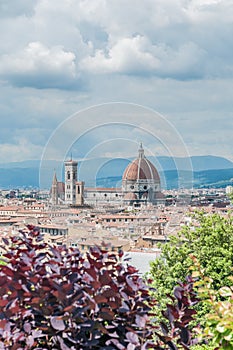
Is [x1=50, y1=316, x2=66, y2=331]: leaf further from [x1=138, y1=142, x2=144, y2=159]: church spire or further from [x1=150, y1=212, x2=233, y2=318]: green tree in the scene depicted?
[x1=138, y1=142, x2=144, y2=159]: church spire

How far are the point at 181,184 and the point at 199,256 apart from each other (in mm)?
7097

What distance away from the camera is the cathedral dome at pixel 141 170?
21111mm

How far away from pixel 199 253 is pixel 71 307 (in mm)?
8413

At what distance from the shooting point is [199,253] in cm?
1007

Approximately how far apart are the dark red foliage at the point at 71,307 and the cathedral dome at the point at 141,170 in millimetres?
16603

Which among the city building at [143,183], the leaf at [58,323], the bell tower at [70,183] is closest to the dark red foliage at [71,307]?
the leaf at [58,323]

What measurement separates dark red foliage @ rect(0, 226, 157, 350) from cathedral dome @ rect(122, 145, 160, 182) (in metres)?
16.6

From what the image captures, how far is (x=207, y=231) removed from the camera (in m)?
10.8

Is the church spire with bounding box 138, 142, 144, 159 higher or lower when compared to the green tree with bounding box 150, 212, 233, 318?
higher

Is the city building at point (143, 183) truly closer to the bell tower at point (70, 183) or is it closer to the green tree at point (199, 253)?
the bell tower at point (70, 183)

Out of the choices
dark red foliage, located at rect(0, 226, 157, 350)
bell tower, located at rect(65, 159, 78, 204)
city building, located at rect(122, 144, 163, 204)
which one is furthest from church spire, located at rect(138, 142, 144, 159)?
dark red foliage, located at rect(0, 226, 157, 350)

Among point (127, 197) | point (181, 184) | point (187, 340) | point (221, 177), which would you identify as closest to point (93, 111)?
point (181, 184)

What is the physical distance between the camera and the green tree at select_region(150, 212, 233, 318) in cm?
954

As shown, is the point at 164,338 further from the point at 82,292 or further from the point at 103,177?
the point at 103,177
